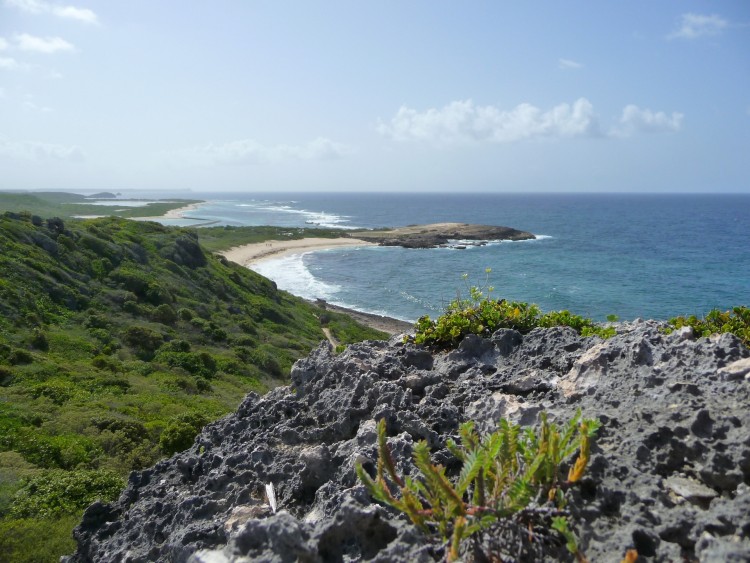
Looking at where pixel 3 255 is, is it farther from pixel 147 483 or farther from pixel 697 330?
pixel 697 330

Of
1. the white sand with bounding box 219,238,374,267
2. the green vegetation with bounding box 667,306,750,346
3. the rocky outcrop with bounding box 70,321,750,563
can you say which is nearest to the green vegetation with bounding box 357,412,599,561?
the rocky outcrop with bounding box 70,321,750,563

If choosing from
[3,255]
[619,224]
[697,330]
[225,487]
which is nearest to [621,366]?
[697,330]

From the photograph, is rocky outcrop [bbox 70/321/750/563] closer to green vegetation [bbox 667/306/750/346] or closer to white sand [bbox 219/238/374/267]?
green vegetation [bbox 667/306/750/346]

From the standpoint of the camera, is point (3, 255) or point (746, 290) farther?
point (746, 290)

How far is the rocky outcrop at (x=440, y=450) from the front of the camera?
12.6 ft

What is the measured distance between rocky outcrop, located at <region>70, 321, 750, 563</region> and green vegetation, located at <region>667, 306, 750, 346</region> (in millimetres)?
829

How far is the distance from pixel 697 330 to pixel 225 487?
607 centimetres

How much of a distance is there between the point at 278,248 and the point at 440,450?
86557mm

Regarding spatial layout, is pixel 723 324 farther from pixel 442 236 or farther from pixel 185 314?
pixel 442 236

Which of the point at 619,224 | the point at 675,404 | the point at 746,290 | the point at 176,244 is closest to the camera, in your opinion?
the point at 675,404

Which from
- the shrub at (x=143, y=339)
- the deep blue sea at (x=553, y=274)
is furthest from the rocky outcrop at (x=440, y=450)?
the deep blue sea at (x=553, y=274)

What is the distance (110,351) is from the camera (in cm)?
2467

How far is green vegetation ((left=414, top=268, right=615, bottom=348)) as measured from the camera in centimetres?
801

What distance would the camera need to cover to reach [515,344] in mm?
7477
